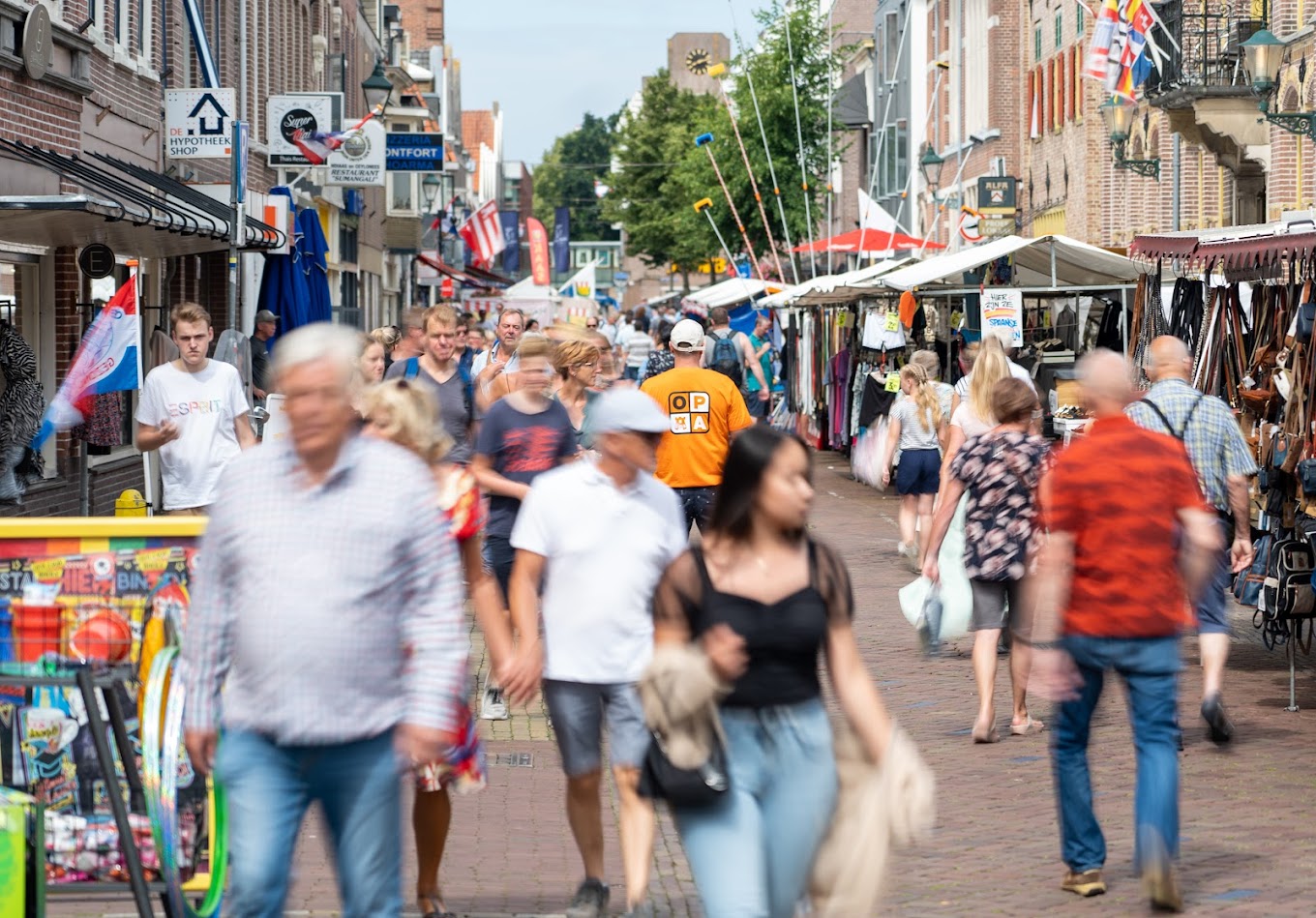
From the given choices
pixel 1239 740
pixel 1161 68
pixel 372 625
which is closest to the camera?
pixel 372 625

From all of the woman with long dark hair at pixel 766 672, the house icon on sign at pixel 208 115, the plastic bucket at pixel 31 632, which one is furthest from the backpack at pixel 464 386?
the house icon on sign at pixel 208 115

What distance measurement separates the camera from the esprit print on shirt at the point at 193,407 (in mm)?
9962

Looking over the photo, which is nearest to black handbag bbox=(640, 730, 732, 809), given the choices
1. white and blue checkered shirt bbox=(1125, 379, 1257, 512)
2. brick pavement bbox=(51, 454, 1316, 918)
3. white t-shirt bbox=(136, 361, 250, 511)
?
brick pavement bbox=(51, 454, 1316, 918)

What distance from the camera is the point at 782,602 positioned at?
15.4ft

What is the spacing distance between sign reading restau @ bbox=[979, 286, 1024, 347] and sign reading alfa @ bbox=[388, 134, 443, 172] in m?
12.7

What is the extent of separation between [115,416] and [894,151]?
5067cm

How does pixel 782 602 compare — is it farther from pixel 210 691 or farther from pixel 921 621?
pixel 921 621

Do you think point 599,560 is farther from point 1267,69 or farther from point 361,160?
point 361,160

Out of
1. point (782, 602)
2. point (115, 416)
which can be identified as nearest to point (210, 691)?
point (782, 602)

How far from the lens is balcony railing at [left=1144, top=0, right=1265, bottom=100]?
27125 mm

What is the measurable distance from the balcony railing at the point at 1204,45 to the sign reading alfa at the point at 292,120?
441 inches

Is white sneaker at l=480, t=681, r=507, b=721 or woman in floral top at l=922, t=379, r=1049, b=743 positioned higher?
woman in floral top at l=922, t=379, r=1049, b=743

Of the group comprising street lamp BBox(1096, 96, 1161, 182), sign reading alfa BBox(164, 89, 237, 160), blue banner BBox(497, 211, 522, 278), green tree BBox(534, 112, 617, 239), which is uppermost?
green tree BBox(534, 112, 617, 239)

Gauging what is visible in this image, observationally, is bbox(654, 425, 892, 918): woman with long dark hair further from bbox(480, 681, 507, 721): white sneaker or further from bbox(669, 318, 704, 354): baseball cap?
bbox(669, 318, 704, 354): baseball cap
